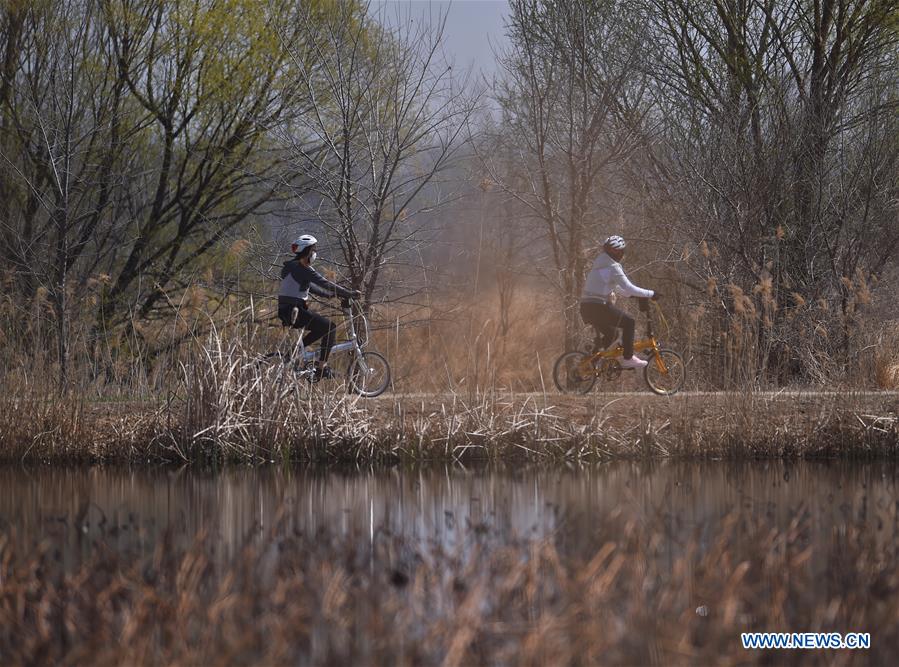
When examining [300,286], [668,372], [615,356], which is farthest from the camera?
[668,372]

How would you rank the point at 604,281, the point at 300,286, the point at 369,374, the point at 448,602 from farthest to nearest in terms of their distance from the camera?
the point at 604,281 < the point at 369,374 < the point at 300,286 < the point at 448,602

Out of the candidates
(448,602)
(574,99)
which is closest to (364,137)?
(574,99)

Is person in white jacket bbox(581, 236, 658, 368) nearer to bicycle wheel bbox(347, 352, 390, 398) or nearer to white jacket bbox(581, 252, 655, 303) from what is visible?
white jacket bbox(581, 252, 655, 303)

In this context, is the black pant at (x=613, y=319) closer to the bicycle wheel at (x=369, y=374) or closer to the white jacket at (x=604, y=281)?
the white jacket at (x=604, y=281)

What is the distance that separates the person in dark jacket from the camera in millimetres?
12461

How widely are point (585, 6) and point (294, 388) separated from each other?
9.58m

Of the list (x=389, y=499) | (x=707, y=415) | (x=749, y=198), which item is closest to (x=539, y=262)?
(x=749, y=198)

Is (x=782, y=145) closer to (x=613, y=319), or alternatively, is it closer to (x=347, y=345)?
(x=613, y=319)

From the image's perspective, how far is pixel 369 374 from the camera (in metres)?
12.9

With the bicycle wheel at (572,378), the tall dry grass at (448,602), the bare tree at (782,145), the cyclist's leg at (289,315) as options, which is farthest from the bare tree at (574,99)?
the tall dry grass at (448,602)

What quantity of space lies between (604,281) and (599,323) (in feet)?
1.69

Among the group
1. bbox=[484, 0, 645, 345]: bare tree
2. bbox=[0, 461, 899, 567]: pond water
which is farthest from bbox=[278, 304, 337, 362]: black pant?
bbox=[484, 0, 645, 345]: bare tree

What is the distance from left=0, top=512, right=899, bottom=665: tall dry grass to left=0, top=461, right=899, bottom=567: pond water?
323 millimetres

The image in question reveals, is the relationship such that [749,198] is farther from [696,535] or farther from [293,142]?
[696,535]
